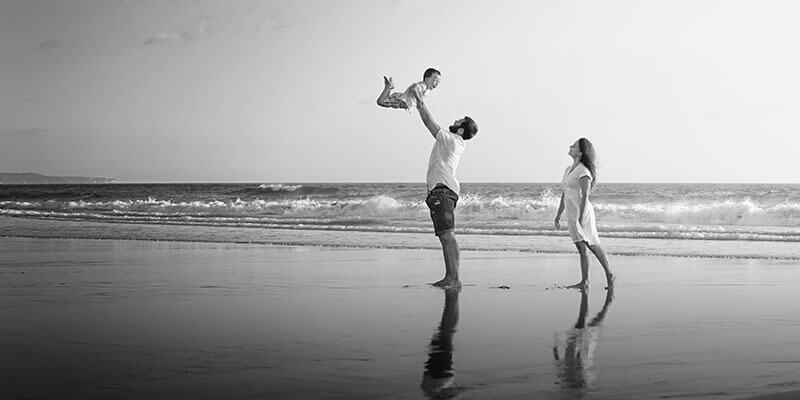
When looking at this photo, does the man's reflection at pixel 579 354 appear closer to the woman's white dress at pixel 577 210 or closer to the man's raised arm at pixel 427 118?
the woman's white dress at pixel 577 210

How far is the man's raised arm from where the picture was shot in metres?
7.98

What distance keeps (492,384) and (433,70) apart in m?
→ 4.60

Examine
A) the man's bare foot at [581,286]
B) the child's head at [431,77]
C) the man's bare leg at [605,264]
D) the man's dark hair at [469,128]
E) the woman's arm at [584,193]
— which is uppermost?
the child's head at [431,77]

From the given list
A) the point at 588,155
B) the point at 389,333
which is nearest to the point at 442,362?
the point at 389,333

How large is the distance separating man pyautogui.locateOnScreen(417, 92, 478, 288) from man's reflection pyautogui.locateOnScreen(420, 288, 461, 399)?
6.30 ft

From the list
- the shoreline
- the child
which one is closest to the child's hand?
the child

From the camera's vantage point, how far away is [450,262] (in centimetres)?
820

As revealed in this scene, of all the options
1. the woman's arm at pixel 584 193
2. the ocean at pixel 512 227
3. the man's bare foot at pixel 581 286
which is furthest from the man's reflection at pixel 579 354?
the ocean at pixel 512 227

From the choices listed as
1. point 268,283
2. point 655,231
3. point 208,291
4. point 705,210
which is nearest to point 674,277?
point 268,283

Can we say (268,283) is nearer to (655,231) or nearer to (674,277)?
(674,277)

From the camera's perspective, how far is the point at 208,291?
24.8 feet

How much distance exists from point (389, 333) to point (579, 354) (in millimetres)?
1307

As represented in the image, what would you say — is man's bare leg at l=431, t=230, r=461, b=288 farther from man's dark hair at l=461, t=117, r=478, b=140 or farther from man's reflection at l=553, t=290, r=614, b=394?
man's reflection at l=553, t=290, r=614, b=394

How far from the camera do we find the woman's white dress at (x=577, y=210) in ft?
28.3
